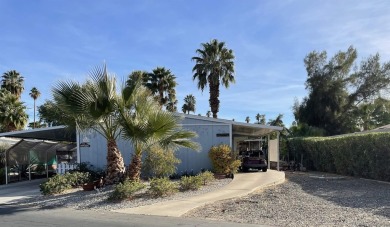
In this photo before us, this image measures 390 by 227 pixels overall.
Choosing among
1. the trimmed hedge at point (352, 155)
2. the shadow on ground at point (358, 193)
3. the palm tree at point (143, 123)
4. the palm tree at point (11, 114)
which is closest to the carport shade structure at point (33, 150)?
the palm tree at point (143, 123)

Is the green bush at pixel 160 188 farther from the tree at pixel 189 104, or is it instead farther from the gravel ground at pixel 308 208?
the tree at pixel 189 104

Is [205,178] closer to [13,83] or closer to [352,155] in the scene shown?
[352,155]

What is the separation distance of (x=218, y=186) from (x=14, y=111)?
27400mm

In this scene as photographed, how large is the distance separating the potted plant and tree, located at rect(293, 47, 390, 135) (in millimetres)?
25816

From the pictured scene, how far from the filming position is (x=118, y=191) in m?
12.3

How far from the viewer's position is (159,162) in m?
17.2

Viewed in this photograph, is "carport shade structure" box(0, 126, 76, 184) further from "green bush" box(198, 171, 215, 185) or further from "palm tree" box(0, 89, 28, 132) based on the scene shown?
"palm tree" box(0, 89, 28, 132)

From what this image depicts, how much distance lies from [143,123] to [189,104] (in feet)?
196

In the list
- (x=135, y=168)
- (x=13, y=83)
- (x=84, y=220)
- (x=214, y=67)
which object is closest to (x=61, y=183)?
(x=135, y=168)

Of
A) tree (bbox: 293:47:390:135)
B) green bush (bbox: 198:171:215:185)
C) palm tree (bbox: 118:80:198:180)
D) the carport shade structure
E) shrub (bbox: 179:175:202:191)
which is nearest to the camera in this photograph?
palm tree (bbox: 118:80:198:180)

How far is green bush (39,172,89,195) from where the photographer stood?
14594mm

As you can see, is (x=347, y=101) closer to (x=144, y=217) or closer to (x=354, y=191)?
(x=354, y=191)

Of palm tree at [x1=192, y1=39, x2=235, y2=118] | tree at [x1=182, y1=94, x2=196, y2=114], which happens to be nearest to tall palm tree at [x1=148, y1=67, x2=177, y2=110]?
palm tree at [x1=192, y1=39, x2=235, y2=118]

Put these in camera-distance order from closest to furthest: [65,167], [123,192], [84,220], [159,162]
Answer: [84,220]
[123,192]
[159,162]
[65,167]
